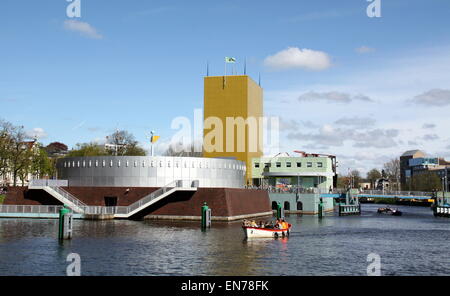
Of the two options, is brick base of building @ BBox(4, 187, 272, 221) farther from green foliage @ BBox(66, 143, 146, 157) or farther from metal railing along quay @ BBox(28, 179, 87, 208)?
green foliage @ BBox(66, 143, 146, 157)

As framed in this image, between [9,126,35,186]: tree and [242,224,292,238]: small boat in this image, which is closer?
[242,224,292,238]: small boat

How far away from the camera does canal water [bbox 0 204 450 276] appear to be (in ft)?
118

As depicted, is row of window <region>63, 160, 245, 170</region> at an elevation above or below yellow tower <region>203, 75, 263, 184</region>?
below

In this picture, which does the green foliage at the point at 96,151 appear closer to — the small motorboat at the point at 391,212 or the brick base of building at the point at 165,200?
the brick base of building at the point at 165,200

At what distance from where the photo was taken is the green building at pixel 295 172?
118250mm

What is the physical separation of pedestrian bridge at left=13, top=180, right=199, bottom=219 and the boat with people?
21.8 m

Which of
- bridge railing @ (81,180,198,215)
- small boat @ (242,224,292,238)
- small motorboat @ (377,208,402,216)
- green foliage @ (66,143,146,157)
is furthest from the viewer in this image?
green foliage @ (66,143,146,157)

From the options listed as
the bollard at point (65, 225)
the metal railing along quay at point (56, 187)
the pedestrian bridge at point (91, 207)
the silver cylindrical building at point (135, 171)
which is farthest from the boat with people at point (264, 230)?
the metal railing along quay at point (56, 187)

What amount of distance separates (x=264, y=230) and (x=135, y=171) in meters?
31.0

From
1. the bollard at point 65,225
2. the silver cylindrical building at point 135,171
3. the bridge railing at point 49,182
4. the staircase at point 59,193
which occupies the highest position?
the silver cylindrical building at point 135,171

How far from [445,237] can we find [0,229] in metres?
52.0

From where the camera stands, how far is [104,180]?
80.3 meters

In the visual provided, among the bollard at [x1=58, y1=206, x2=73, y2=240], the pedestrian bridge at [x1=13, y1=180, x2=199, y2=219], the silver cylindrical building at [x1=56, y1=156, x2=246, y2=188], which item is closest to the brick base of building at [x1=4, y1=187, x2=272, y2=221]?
the pedestrian bridge at [x1=13, y1=180, x2=199, y2=219]
